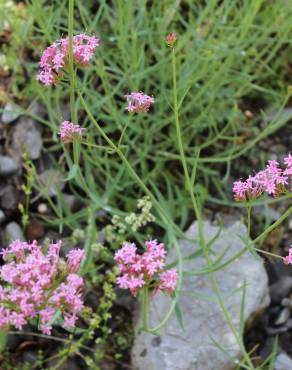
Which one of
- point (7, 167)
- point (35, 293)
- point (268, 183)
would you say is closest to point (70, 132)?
point (35, 293)

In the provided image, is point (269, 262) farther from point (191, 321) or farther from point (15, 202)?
point (15, 202)

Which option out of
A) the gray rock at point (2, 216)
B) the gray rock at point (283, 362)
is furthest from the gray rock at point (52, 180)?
the gray rock at point (283, 362)

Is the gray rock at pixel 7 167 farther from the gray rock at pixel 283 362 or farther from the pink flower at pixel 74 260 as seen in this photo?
the gray rock at pixel 283 362

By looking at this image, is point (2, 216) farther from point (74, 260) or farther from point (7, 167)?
point (74, 260)

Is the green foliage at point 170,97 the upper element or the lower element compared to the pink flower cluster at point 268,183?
Answer: upper

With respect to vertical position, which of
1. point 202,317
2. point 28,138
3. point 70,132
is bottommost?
point 202,317
